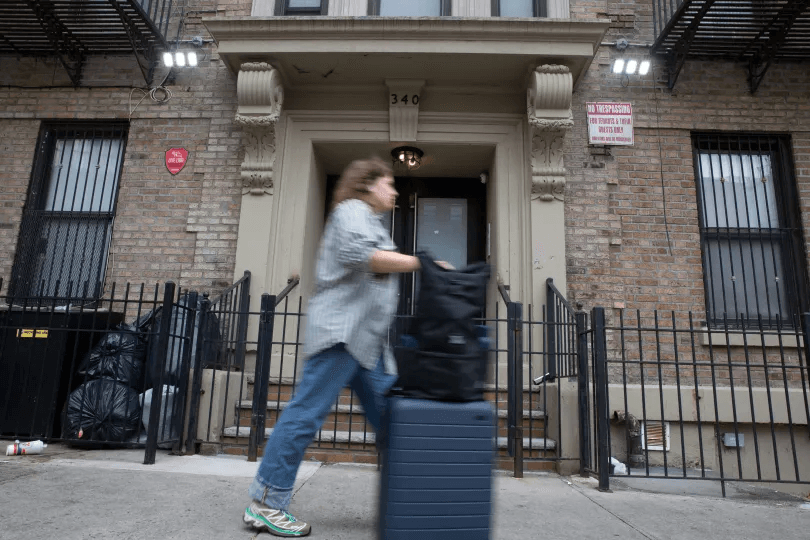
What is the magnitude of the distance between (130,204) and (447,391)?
5954 millimetres

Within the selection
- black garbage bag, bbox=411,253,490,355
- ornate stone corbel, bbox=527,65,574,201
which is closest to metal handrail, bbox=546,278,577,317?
ornate stone corbel, bbox=527,65,574,201

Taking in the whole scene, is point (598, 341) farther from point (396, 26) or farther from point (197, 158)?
point (197, 158)

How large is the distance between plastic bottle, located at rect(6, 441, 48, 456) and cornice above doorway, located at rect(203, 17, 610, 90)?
14.2ft

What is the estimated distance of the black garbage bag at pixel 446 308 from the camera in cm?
210

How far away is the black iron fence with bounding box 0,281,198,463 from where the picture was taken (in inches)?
183

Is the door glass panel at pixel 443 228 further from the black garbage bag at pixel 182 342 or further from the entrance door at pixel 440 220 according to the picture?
the black garbage bag at pixel 182 342

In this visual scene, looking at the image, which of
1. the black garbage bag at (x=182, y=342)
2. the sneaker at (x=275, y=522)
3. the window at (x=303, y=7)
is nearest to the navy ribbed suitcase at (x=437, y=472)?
the sneaker at (x=275, y=522)

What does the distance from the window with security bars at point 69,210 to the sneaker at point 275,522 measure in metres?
5.04

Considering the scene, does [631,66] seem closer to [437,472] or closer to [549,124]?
[549,124]

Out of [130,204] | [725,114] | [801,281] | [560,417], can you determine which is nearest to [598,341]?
[560,417]

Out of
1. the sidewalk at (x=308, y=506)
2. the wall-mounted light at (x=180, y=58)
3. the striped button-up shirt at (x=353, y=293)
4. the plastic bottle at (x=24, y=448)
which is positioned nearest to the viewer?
the striped button-up shirt at (x=353, y=293)

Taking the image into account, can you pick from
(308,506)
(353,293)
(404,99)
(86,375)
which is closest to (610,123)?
(404,99)

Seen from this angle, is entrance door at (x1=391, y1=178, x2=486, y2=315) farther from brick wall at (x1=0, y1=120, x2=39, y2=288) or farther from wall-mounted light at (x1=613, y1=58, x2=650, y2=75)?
brick wall at (x1=0, y1=120, x2=39, y2=288)

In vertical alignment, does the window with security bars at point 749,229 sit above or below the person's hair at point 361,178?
above
